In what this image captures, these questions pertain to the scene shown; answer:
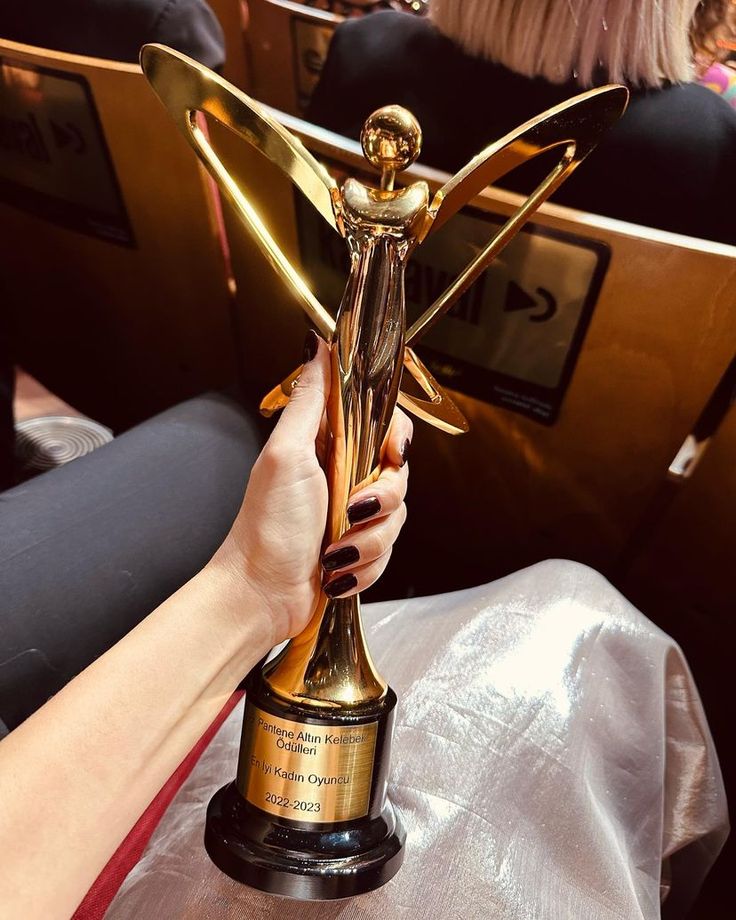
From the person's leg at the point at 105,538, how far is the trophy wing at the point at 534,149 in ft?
1.38

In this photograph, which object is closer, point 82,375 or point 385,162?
point 385,162

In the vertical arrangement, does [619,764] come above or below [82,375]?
above

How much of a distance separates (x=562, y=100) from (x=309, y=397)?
48 centimetres

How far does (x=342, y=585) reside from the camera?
50cm

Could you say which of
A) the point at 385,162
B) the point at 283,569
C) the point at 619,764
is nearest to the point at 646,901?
the point at 619,764

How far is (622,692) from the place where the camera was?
65 cm

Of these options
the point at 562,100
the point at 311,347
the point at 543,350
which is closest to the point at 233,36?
the point at 562,100

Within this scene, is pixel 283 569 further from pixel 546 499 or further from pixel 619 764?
pixel 546 499

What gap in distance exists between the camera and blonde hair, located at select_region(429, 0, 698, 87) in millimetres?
716

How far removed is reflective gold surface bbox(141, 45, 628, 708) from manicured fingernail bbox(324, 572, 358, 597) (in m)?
0.01

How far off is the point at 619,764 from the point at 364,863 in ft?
0.86

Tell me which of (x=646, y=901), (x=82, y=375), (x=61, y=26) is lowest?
(x=82, y=375)

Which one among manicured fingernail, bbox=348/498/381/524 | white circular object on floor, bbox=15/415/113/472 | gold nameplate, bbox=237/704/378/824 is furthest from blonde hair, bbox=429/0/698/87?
white circular object on floor, bbox=15/415/113/472

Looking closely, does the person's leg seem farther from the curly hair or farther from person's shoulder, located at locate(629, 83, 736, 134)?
the curly hair
